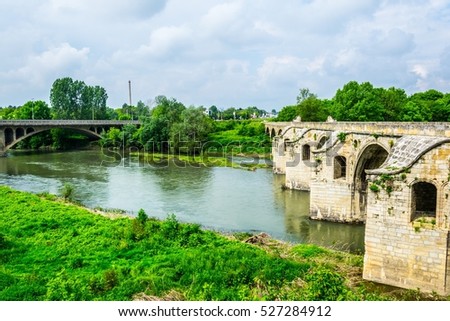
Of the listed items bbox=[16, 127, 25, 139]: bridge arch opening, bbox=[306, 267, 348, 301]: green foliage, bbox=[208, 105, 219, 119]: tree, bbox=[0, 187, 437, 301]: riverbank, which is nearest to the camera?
bbox=[306, 267, 348, 301]: green foliage

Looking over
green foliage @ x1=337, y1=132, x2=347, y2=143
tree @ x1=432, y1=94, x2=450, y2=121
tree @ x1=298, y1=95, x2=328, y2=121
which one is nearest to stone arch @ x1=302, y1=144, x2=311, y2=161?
green foliage @ x1=337, y1=132, x2=347, y2=143

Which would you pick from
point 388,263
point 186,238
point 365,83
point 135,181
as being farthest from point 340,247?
point 365,83

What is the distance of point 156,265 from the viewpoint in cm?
1470

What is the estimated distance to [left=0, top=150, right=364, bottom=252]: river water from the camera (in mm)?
22781

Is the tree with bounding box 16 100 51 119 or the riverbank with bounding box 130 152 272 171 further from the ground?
the tree with bounding box 16 100 51 119

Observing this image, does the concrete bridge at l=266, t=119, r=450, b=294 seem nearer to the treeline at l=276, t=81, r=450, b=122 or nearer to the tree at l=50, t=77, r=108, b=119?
the treeline at l=276, t=81, r=450, b=122

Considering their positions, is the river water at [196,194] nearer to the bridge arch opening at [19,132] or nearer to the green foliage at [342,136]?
the green foliage at [342,136]

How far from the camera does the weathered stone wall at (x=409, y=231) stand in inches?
555

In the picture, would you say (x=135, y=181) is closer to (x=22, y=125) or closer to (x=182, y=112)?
(x=182, y=112)

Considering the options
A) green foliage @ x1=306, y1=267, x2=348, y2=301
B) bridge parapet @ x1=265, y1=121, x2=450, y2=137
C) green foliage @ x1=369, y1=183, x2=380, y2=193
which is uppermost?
bridge parapet @ x1=265, y1=121, x2=450, y2=137

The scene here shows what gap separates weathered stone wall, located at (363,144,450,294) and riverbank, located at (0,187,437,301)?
0.70 meters

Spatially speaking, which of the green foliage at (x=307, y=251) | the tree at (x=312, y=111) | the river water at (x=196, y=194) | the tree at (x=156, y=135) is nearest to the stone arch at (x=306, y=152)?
the river water at (x=196, y=194)

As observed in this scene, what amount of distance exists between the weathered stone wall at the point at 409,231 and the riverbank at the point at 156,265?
Answer: 2.28 ft

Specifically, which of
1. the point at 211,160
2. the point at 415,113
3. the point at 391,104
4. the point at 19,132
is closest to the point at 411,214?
the point at 415,113
